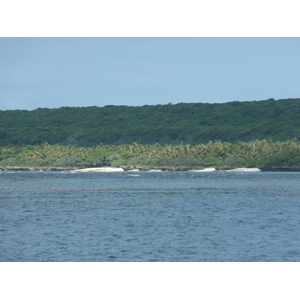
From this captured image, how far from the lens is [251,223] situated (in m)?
54.5

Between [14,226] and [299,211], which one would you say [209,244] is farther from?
[299,211]

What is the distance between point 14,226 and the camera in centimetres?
5275

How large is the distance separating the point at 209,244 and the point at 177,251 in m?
3.85

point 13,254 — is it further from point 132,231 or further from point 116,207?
point 116,207

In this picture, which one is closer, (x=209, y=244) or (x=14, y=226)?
(x=209, y=244)

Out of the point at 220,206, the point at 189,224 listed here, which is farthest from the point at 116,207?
the point at 189,224

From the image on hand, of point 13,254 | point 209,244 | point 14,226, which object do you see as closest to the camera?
point 13,254

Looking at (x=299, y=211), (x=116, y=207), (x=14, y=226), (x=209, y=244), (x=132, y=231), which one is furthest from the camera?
(x=116, y=207)

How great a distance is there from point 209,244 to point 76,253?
1031 centimetres
